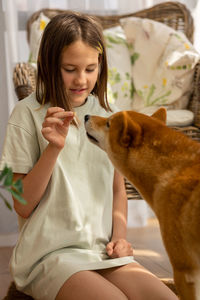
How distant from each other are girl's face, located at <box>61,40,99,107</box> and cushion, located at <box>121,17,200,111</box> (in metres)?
1.19

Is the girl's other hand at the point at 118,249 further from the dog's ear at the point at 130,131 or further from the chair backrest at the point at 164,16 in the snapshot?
the chair backrest at the point at 164,16

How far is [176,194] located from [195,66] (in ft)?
5.20

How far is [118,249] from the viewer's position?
1270 mm

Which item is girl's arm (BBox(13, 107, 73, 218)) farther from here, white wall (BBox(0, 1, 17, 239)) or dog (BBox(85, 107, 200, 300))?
white wall (BBox(0, 1, 17, 239))

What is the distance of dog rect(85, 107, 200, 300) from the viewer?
910mm

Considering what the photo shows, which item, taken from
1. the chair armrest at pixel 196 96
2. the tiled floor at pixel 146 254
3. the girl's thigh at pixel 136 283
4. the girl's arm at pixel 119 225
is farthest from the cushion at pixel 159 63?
the girl's thigh at pixel 136 283

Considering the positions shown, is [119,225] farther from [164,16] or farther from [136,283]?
[164,16]

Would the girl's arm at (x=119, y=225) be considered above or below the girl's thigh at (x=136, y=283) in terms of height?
above

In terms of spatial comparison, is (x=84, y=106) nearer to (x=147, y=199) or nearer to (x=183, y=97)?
(x=147, y=199)

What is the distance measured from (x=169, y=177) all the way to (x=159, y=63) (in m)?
1.72

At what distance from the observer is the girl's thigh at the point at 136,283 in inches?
46.4

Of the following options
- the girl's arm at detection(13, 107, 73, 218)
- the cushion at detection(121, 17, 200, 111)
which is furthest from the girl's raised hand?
the cushion at detection(121, 17, 200, 111)

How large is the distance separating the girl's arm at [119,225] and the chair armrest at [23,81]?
0.65 meters

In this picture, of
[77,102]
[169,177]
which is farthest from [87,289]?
[77,102]
